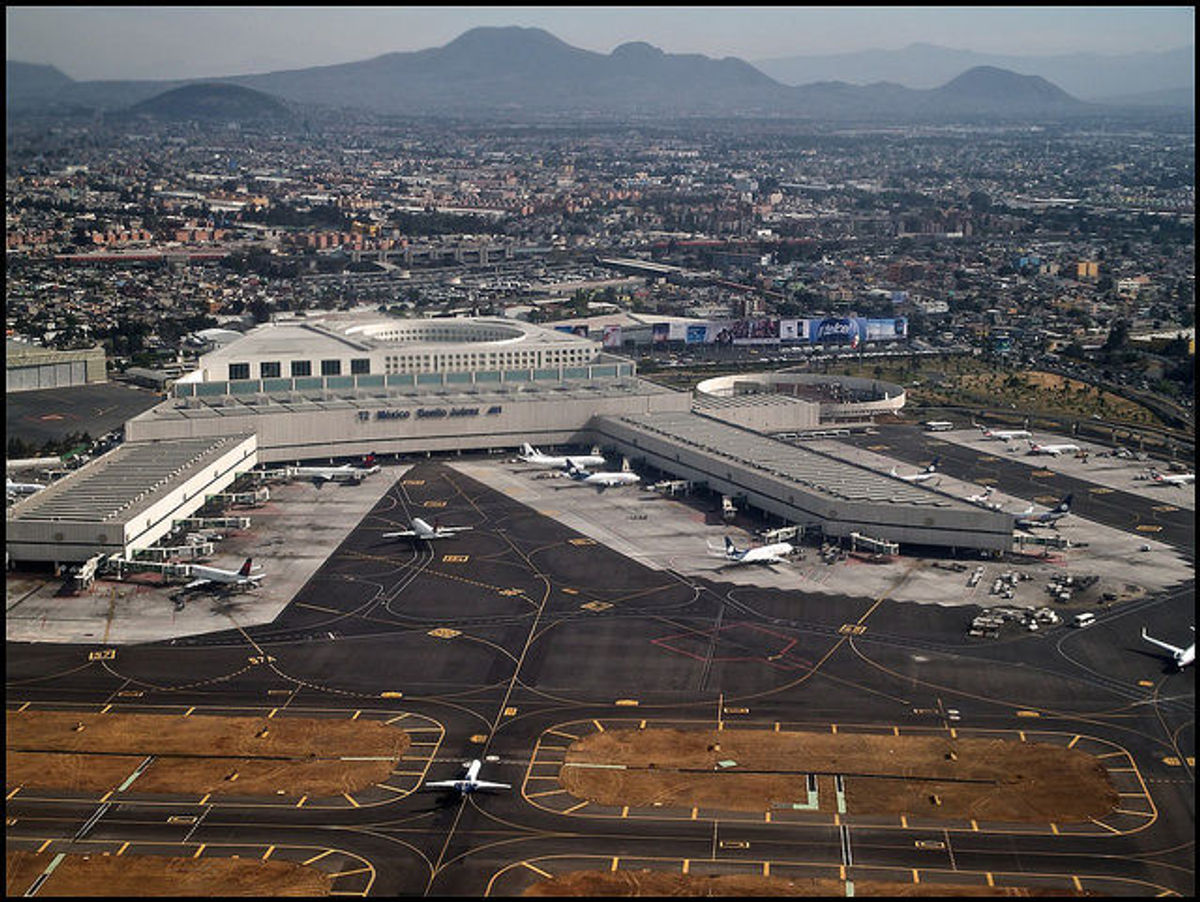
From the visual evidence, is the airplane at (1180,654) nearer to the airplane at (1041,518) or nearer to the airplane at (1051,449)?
the airplane at (1041,518)

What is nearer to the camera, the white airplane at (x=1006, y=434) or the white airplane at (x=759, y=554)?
the white airplane at (x=759, y=554)

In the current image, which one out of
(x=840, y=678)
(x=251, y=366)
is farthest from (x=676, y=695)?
(x=251, y=366)

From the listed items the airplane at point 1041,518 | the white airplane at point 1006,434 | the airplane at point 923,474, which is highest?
the airplane at point 1041,518

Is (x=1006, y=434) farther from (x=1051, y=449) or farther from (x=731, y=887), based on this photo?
(x=731, y=887)

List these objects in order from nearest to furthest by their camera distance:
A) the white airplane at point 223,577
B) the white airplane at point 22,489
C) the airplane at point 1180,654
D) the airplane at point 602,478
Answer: the airplane at point 1180,654, the white airplane at point 223,577, the white airplane at point 22,489, the airplane at point 602,478

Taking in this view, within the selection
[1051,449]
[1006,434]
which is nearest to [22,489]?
[1006,434]

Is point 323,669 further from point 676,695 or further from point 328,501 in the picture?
point 328,501

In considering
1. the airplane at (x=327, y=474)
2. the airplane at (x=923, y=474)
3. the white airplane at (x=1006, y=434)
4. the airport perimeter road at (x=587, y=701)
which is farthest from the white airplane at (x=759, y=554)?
the white airplane at (x=1006, y=434)
